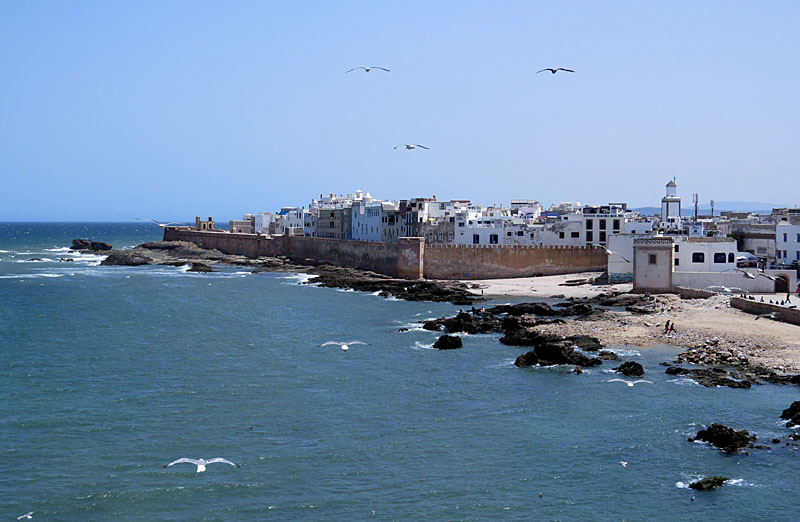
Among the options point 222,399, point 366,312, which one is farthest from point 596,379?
point 366,312

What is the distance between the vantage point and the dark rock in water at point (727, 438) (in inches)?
723

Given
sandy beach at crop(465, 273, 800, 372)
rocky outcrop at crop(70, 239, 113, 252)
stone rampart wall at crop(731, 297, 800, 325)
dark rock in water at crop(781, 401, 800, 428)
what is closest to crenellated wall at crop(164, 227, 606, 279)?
sandy beach at crop(465, 273, 800, 372)

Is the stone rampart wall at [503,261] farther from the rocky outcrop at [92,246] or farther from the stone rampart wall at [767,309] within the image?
the rocky outcrop at [92,246]

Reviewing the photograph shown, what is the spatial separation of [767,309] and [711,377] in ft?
32.7

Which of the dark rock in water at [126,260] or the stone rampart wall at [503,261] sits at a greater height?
the stone rampart wall at [503,261]

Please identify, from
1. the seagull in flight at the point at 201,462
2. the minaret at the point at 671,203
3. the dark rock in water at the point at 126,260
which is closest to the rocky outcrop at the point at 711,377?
the seagull in flight at the point at 201,462

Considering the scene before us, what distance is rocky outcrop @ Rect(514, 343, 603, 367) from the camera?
2714 centimetres

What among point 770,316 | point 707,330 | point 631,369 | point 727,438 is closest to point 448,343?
point 631,369

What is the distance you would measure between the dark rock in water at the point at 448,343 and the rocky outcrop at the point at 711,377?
7821mm

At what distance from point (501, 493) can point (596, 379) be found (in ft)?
31.8

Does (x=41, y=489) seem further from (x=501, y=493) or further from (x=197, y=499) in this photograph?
(x=501, y=493)

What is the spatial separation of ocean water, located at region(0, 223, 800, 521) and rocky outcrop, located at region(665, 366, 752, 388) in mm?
506

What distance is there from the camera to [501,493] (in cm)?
1625

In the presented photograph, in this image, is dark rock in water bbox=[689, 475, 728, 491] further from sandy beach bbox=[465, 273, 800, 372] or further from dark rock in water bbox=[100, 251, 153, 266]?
dark rock in water bbox=[100, 251, 153, 266]
